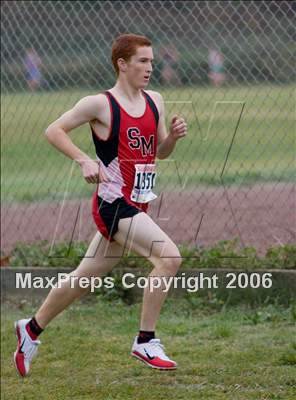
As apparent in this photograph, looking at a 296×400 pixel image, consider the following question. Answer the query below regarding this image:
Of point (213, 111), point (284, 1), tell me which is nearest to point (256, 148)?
point (213, 111)

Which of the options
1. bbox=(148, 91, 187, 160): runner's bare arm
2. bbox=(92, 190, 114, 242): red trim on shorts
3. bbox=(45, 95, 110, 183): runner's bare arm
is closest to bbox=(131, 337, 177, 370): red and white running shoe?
bbox=(92, 190, 114, 242): red trim on shorts

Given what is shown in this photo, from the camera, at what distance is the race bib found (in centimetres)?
624

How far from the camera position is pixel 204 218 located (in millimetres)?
8984

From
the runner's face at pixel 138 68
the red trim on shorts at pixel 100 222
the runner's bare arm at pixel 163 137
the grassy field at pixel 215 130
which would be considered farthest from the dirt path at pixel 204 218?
the runner's face at pixel 138 68

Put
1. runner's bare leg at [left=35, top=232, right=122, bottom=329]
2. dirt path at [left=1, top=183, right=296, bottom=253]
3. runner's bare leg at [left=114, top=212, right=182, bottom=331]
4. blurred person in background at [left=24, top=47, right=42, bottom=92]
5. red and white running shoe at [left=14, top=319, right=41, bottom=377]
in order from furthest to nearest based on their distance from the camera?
blurred person in background at [left=24, top=47, right=42, bottom=92], dirt path at [left=1, top=183, right=296, bottom=253], red and white running shoe at [left=14, top=319, right=41, bottom=377], runner's bare leg at [left=35, top=232, right=122, bottom=329], runner's bare leg at [left=114, top=212, right=182, bottom=331]

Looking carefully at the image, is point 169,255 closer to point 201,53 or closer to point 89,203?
point 201,53

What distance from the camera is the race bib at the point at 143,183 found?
6.24m

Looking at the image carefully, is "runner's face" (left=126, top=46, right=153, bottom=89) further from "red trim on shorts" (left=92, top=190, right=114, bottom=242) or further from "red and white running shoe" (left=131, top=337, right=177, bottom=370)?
"red and white running shoe" (left=131, top=337, right=177, bottom=370)

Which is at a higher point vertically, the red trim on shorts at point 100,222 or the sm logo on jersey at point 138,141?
the sm logo on jersey at point 138,141

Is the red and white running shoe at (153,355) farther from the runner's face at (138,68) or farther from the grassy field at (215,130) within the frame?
the grassy field at (215,130)

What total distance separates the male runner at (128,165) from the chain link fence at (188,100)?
6.16 ft

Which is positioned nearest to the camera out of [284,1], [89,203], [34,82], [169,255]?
[169,255]

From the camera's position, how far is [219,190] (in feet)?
29.0

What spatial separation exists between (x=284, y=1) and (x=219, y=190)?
167cm
